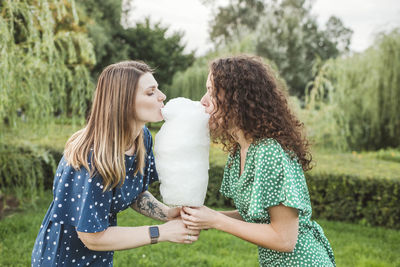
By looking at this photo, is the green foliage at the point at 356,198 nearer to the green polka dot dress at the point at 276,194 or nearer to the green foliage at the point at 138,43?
the green polka dot dress at the point at 276,194

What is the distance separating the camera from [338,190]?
18.8ft

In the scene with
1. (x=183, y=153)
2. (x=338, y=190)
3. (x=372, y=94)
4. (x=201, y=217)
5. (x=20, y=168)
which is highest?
(x=372, y=94)

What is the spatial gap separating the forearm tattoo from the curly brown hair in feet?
2.37

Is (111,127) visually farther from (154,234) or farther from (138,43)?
(138,43)

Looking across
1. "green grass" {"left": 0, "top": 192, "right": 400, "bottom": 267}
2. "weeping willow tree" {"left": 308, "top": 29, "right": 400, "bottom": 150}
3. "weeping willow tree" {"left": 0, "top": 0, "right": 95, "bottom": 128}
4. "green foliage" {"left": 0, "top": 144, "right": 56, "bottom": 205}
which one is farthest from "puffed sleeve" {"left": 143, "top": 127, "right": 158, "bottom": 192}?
"weeping willow tree" {"left": 308, "top": 29, "right": 400, "bottom": 150}

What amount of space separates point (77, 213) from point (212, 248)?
3.11 meters

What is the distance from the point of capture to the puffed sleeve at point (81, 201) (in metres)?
1.72

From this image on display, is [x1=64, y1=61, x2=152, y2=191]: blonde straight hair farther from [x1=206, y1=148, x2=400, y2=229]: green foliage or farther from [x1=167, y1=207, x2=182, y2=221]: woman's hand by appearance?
[x1=206, y1=148, x2=400, y2=229]: green foliage

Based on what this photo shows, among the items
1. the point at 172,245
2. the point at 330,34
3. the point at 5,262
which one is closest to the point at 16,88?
the point at 5,262

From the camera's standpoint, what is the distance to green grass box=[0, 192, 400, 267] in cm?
414

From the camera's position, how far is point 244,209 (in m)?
1.97

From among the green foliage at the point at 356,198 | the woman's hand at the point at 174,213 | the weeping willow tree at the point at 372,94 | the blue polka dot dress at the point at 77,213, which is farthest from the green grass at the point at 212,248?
the weeping willow tree at the point at 372,94

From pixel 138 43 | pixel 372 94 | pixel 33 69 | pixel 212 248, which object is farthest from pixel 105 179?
pixel 138 43

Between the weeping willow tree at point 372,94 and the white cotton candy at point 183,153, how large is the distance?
341 inches
